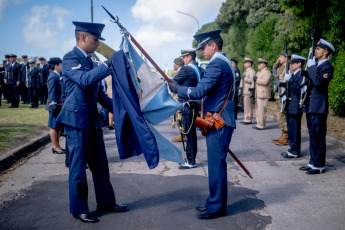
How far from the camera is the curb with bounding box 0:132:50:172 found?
6.27m

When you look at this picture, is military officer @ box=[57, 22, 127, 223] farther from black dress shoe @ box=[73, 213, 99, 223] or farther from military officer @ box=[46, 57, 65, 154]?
military officer @ box=[46, 57, 65, 154]

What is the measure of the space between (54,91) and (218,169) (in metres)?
4.36

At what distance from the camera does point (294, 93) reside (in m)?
6.91

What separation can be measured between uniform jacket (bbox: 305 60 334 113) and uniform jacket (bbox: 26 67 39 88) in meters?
14.2

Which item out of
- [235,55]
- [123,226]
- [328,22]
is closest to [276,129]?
[328,22]

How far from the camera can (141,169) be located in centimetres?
609

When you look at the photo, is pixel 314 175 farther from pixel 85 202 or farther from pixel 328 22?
pixel 328 22

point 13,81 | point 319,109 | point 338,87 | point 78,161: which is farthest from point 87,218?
point 13,81

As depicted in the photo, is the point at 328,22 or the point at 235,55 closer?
the point at 328,22

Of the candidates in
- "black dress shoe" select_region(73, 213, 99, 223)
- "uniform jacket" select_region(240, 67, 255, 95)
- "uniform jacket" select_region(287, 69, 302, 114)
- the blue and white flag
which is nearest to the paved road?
"black dress shoe" select_region(73, 213, 99, 223)

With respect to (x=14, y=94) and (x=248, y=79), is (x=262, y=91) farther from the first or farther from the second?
(x=14, y=94)

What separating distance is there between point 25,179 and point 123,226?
2.70 metres

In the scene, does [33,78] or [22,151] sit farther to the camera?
[33,78]

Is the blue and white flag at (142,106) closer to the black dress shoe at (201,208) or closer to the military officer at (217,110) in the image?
the military officer at (217,110)
